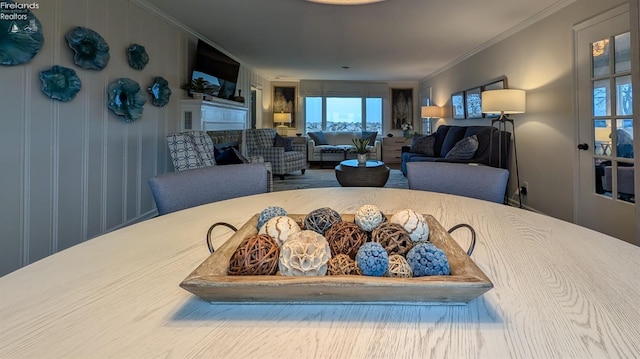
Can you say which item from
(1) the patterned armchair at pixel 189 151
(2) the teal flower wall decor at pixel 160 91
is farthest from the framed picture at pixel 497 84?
(2) the teal flower wall decor at pixel 160 91

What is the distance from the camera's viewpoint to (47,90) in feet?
7.51

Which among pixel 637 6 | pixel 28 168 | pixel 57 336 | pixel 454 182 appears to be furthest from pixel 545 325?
pixel 28 168

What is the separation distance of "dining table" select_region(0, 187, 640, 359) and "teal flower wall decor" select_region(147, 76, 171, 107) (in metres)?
3.22

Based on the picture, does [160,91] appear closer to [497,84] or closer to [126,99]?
[126,99]

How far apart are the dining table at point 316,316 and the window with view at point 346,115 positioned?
8.85m

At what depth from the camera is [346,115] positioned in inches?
373

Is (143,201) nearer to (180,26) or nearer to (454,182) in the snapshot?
(180,26)

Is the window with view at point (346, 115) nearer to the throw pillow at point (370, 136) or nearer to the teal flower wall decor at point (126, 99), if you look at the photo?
the throw pillow at point (370, 136)

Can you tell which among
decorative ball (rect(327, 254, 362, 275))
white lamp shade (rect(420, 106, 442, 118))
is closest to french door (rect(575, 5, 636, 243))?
decorative ball (rect(327, 254, 362, 275))

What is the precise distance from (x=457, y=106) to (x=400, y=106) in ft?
11.0

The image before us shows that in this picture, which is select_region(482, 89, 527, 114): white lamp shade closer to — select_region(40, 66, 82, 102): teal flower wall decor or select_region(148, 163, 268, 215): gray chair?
select_region(148, 163, 268, 215): gray chair

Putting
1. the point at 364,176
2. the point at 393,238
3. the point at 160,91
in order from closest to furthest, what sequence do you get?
the point at 393,238, the point at 160,91, the point at 364,176

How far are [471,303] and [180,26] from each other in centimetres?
447

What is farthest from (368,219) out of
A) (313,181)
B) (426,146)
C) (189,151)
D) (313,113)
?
(313,113)
